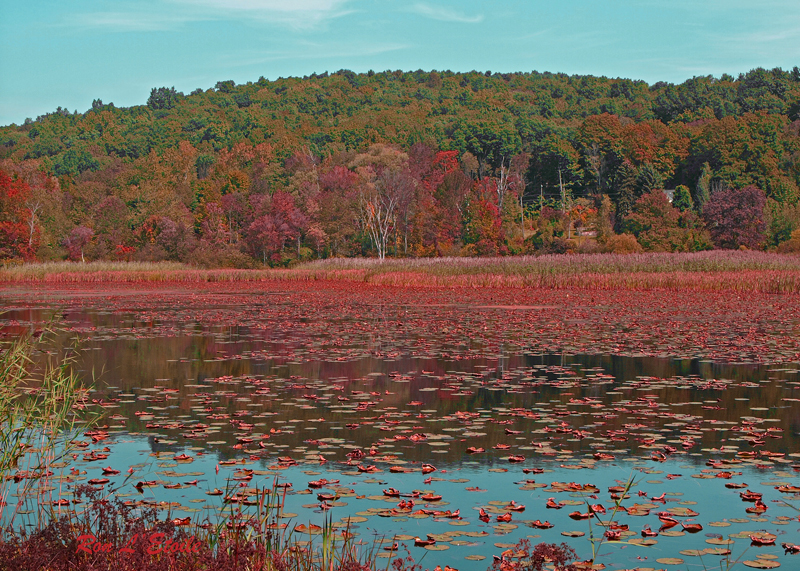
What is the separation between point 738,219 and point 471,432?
5960 centimetres

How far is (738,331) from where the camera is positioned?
56.9ft

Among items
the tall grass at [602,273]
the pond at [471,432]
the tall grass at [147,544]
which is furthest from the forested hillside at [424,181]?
the tall grass at [147,544]

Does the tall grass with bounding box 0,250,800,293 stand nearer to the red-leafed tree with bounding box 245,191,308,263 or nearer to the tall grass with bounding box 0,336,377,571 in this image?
the red-leafed tree with bounding box 245,191,308,263

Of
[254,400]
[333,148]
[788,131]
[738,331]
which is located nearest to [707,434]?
[254,400]

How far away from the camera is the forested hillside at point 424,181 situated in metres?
70.8

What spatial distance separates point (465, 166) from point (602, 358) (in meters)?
84.5

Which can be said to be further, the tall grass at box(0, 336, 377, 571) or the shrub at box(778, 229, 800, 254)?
the shrub at box(778, 229, 800, 254)

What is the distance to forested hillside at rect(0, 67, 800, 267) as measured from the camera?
232ft

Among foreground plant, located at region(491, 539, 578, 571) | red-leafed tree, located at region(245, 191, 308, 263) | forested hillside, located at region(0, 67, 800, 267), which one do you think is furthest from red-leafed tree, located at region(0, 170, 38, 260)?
foreground plant, located at region(491, 539, 578, 571)

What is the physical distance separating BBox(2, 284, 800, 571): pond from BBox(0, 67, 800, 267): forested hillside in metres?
46.8

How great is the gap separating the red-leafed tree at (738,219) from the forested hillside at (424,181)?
15 centimetres

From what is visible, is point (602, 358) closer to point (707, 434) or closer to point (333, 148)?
point (707, 434)

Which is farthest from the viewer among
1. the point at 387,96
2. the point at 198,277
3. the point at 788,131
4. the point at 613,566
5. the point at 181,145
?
the point at 387,96

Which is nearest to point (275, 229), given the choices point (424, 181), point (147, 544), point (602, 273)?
point (424, 181)
